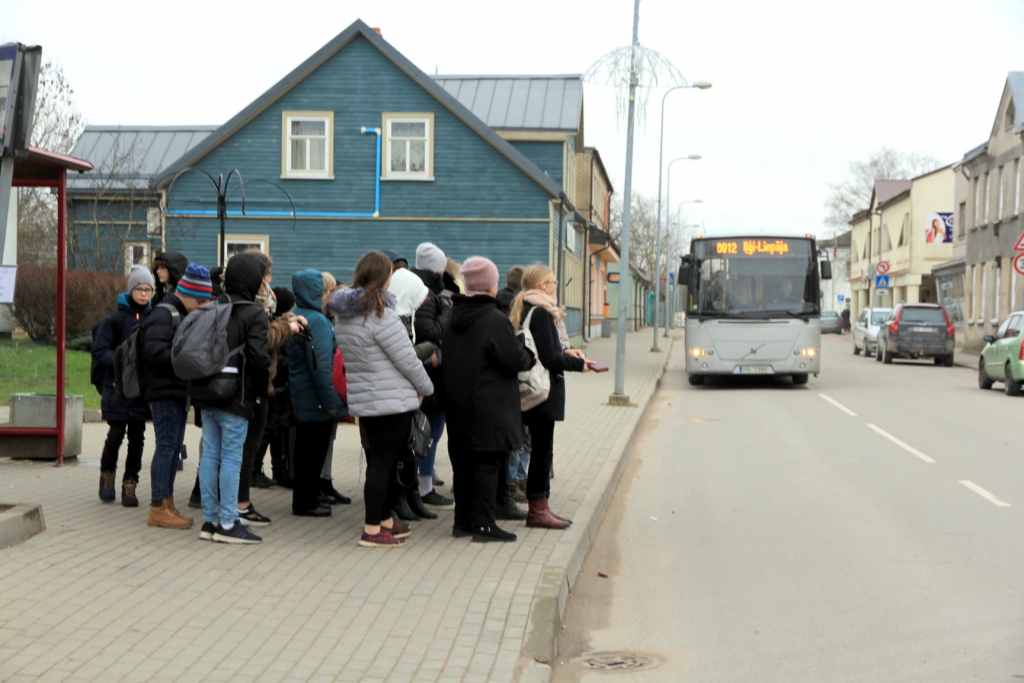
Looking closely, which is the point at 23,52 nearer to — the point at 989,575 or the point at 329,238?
the point at 989,575

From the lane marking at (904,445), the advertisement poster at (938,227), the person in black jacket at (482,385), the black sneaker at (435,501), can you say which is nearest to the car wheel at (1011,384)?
the lane marking at (904,445)

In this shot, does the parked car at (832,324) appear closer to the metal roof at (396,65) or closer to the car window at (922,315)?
the car window at (922,315)

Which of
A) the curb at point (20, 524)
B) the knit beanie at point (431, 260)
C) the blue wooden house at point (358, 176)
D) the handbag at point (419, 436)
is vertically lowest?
the curb at point (20, 524)

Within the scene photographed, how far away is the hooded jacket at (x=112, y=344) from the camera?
321 inches

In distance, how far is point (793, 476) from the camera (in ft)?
37.1

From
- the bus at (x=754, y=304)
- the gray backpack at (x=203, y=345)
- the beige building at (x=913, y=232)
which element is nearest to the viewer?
the gray backpack at (x=203, y=345)

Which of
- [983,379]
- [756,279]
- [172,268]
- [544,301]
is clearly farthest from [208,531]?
[983,379]

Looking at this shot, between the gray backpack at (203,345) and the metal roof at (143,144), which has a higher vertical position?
the metal roof at (143,144)

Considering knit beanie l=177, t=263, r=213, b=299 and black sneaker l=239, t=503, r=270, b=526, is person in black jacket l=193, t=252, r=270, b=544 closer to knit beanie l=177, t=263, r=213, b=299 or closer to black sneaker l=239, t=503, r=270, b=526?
knit beanie l=177, t=263, r=213, b=299

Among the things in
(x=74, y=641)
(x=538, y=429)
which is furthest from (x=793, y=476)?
(x=74, y=641)

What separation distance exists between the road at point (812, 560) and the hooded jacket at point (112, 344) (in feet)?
11.7

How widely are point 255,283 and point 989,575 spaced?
482 cm

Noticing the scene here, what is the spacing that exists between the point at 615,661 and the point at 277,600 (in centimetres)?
171

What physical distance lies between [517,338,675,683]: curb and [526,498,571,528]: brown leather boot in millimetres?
80
